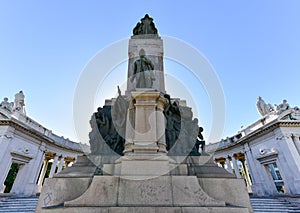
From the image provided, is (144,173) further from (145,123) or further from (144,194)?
(145,123)

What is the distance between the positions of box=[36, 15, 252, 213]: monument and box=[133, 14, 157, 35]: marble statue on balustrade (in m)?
6.55

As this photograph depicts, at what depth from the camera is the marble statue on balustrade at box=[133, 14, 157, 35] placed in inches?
466

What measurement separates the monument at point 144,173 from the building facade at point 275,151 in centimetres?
1231

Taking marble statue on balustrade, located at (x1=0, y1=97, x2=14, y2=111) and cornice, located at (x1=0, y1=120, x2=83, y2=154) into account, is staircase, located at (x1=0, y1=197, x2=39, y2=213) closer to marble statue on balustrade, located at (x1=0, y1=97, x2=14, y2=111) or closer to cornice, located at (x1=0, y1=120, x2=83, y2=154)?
cornice, located at (x1=0, y1=120, x2=83, y2=154)

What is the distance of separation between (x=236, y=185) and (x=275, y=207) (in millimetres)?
13789

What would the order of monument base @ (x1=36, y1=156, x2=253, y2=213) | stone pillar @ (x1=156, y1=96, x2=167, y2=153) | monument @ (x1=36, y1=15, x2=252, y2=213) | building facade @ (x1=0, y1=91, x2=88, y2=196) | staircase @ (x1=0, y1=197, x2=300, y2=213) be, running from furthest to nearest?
1. building facade @ (x1=0, y1=91, x2=88, y2=196)
2. staircase @ (x1=0, y1=197, x2=300, y2=213)
3. stone pillar @ (x1=156, y1=96, x2=167, y2=153)
4. monument @ (x1=36, y1=15, x2=252, y2=213)
5. monument base @ (x1=36, y1=156, x2=253, y2=213)

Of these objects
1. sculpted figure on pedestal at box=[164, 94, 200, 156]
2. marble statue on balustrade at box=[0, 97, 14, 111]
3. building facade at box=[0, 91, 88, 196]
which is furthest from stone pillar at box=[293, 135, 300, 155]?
marble statue on balustrade at box=[0, 97, 14, 111]

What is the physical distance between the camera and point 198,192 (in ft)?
12.1

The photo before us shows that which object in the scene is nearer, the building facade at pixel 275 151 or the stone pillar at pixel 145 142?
the stone pillar at pixel 145 142

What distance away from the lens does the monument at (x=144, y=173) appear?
354 centimetres

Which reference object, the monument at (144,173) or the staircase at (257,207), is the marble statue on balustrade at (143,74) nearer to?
the monument at (144,173)

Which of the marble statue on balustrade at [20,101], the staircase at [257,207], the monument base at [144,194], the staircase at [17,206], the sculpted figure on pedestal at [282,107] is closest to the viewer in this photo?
the monument base at [144,194]

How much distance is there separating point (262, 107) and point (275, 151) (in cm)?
797

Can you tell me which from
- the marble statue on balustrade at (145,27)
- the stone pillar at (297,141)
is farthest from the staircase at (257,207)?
the marble statue on balustrade at (145,27)
